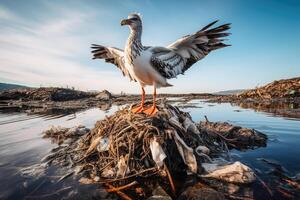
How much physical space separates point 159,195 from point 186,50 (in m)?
3.97

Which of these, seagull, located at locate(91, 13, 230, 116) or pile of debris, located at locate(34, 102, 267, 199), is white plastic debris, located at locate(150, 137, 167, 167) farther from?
seagull, located at locate(91, 13, 230, 116)

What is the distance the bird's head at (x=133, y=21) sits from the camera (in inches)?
230

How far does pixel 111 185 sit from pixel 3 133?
21.8ft

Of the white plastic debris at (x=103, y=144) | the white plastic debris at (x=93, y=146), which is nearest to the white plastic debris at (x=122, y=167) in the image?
the white plastic debris at (x=103, y=144)

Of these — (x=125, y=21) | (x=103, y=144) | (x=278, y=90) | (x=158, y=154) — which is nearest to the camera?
(x=158, y=154)

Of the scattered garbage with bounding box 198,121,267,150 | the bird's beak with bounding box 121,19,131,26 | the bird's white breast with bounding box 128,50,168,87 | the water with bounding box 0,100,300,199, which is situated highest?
the bird's beak with bounding box 121,19,131,26

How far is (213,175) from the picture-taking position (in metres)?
4.24

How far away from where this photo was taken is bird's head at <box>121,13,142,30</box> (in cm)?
584

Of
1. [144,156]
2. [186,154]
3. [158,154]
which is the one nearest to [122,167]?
[144,156]

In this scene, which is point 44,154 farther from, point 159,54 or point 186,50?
point 186,50

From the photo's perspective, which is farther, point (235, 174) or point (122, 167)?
point (122, 167)

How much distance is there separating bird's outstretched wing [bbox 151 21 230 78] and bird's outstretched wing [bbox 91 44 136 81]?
1254 millimetres

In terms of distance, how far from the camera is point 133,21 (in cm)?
589

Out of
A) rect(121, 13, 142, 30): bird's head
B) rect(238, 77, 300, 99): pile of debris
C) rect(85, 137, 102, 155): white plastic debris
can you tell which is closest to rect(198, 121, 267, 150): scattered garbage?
rect(85, 137, 102, 155): white plastic debris
